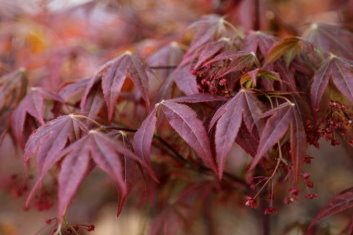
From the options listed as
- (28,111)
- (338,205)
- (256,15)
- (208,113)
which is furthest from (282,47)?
(28,111)

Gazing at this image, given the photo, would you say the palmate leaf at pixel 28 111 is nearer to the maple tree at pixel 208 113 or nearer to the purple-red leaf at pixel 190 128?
the maple tree at pixel 208 113

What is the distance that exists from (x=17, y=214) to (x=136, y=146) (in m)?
2.12

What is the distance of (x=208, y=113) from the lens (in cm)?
101

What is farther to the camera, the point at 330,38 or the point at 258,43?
the point at 330,38

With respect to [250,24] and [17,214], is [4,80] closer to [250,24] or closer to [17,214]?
[250,24]

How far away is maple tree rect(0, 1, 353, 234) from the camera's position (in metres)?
0.80

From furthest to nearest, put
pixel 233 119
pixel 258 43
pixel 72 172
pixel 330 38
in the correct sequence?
pixel 330 38 < pixel 258 43 < pixel 233 119 < pixel 72 172

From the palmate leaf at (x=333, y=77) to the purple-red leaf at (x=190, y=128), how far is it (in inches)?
11.4

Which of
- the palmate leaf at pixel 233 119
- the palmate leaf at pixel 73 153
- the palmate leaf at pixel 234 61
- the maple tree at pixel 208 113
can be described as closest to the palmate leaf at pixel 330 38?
the maple tree at pixel 208 113

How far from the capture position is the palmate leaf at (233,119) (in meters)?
0.80

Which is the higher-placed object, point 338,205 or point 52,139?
point 52,139

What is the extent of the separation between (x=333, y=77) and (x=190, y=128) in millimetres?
367

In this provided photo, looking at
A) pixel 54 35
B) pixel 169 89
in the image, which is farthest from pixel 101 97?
pixel 54 35

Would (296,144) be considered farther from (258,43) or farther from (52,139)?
(52,139)
